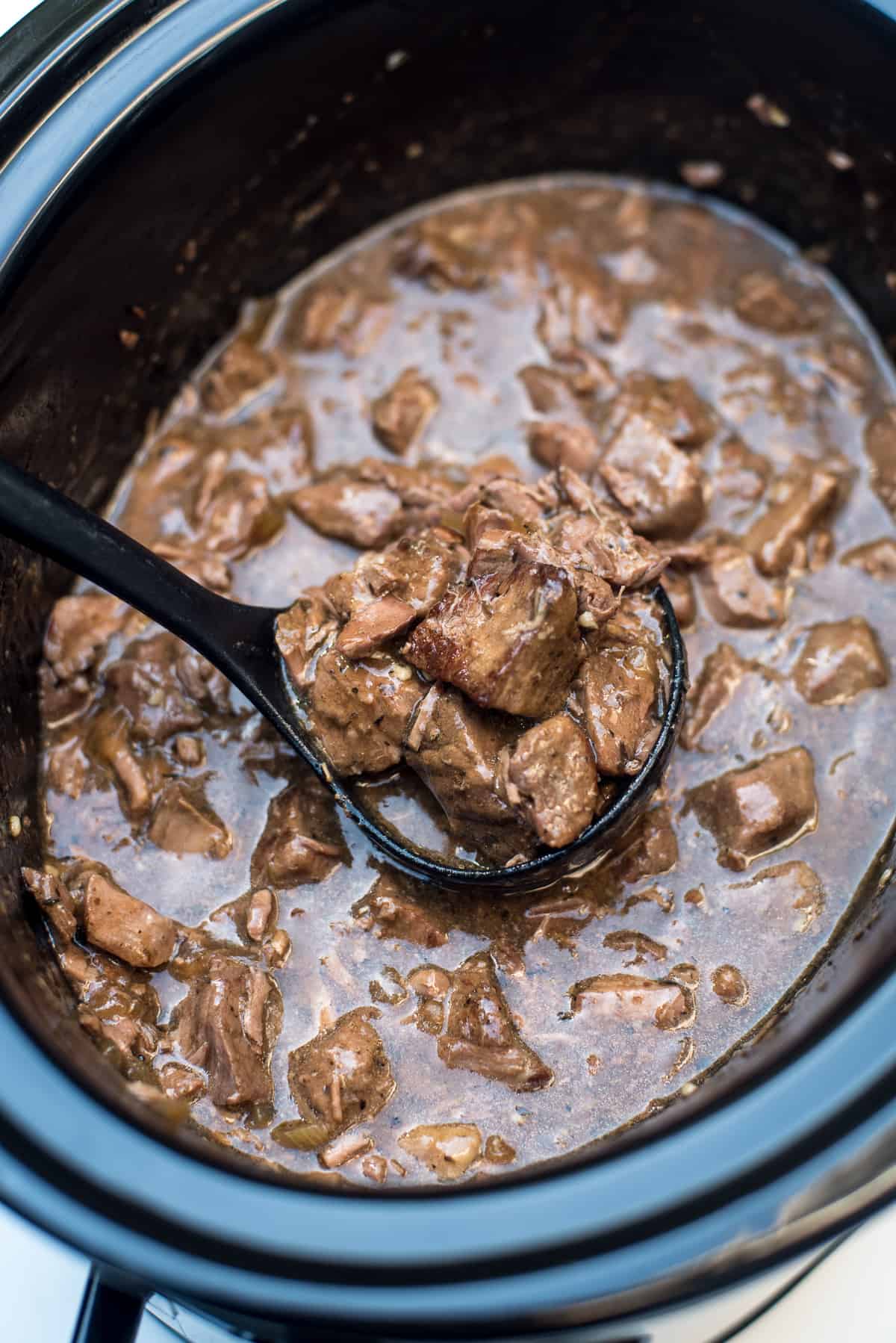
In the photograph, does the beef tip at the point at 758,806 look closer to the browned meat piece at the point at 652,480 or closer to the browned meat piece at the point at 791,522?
the browned meat piece at the point at 791,522

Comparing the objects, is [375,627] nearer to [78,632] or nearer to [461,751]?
[461,751]

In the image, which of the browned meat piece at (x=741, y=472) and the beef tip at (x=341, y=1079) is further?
the browned meat piece at (x=741, y=472)

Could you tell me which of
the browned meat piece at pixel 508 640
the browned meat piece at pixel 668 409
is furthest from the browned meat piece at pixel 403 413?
the browned meat piece at pixel 508 640

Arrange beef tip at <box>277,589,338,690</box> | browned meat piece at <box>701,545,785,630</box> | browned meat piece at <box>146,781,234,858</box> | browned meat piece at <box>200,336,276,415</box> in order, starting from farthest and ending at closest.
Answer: browned meat piece at <box>200,336,276,415</box> < browned meat piece at <box>701,545,785,630</box> < browned meat piece at <box>146,781,234,858</box> < beef tip at <box>277,589,338,690</box>

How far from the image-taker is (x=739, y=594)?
7.64 ft

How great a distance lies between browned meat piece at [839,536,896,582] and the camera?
93.7 inches

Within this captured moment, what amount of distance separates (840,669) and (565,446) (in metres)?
0.68

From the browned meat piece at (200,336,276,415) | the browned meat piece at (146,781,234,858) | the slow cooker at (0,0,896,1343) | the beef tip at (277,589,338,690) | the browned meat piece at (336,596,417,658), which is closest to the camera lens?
the slow cooker at (0,0,896,1343)

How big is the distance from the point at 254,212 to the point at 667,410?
0.93 m

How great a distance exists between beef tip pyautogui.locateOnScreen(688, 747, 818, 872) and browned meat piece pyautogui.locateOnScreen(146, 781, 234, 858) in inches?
33.4

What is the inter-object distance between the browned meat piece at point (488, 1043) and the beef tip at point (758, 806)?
48cm

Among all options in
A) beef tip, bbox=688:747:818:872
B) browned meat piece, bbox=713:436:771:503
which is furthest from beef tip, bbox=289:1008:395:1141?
browned meat piece, bbox=713:436:771:503

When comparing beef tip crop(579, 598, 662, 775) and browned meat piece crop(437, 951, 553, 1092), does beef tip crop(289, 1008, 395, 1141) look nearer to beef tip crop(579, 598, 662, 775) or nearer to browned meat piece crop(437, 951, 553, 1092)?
browned meat piece crop(437, 951, 553, 1092)

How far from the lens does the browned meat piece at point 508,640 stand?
6.14 ft
